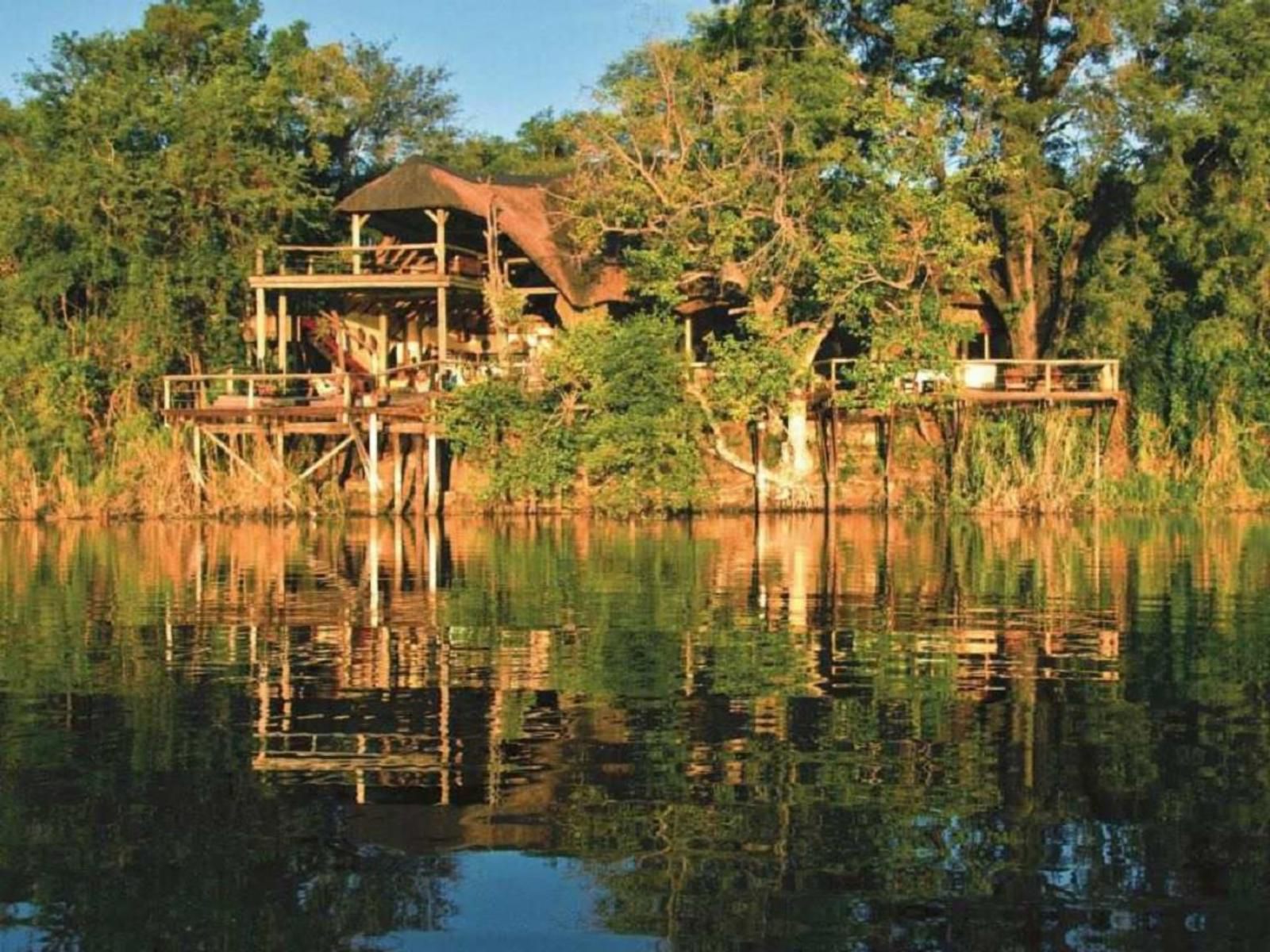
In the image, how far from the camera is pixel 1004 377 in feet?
125

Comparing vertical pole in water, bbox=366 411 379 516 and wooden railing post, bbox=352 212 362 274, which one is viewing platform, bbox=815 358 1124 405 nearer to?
vertical pole in water, bbox=366 411 379 516

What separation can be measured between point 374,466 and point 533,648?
2236 cm

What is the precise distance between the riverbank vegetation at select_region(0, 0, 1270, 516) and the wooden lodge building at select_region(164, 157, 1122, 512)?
87 cm

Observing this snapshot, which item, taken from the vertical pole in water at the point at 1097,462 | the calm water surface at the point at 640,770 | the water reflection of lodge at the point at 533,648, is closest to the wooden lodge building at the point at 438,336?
the vertical pole in water at the point at 1097,462

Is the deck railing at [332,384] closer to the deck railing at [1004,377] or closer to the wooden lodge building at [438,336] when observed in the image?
the wooden lodge building at [438,336]

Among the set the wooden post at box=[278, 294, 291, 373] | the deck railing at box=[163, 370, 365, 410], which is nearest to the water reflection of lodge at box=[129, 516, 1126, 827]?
the deck railing at box=[163, 370, 365, 410]

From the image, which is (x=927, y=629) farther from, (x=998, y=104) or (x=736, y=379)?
(x=998, y=104)

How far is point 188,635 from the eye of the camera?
16391 millimetres

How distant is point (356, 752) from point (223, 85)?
33.2 metres

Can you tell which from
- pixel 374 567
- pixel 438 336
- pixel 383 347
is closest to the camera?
pixel 374 567

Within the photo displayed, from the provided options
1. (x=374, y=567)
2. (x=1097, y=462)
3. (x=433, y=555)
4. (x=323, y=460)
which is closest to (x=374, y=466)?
(x=323, y=460)

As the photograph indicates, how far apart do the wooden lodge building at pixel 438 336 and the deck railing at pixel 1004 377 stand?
55 mm

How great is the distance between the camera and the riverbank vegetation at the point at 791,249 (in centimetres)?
3600

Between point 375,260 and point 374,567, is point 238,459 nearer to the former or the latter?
point 375,260
